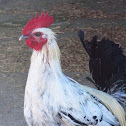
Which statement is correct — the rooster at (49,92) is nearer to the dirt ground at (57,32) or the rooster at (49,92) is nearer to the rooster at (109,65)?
the rooster at (109,65)

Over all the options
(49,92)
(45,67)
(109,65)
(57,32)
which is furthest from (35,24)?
(57,32)

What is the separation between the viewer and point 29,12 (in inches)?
447

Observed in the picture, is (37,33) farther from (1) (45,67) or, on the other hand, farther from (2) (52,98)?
(2) (52,98)

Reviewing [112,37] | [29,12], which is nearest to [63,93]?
[112,37]

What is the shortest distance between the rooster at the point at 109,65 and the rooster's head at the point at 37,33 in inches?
26.2

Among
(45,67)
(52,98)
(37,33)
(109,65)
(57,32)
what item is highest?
(37,33)

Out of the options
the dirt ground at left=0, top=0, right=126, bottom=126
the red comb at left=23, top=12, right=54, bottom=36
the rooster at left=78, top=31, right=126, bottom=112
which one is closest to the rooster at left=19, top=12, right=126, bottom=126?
the red comb at left=23, top=12, right=54, bottom=36

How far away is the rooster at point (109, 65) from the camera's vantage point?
4582 millimetres

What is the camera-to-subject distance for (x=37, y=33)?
4023 mm

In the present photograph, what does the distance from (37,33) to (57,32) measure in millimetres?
5380

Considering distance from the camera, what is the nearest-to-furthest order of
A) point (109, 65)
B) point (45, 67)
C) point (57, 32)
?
point (45, 67)
point (109, 65)
point (57, 32)

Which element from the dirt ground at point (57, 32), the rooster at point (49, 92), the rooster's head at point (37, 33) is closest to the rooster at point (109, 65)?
the rooster at point (49, 92)

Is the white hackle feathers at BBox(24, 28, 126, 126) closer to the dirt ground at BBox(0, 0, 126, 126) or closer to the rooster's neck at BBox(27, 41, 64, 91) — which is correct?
the rooster's neck at BBox(27, 41, 64, 91)

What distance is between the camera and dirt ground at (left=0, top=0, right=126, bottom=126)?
20.6ft
